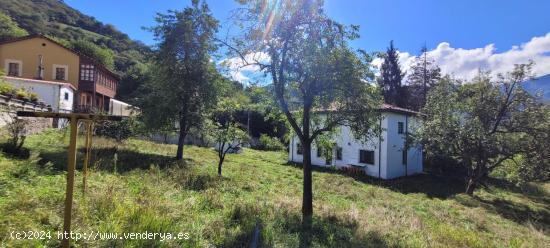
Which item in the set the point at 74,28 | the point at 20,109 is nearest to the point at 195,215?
the point at 20,109

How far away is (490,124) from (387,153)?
7.56m

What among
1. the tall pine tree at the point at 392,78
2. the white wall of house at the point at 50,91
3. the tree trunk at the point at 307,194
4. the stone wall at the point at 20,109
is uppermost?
the tall pine tree at the point at 392,78

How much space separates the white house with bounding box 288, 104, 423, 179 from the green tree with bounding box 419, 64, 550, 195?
3.89 metres

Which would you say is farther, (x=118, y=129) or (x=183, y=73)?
(x=118, y=129)

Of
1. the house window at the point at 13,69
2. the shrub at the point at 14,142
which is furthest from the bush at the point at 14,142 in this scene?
the house window at the point at 13,69

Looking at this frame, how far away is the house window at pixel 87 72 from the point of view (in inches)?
1502

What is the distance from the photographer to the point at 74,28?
331ft

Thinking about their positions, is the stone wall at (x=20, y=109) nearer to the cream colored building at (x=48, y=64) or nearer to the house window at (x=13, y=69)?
the cream colored building at (x=48, y=64)

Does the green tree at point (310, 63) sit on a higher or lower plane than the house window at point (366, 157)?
higher

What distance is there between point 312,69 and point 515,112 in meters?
19.7

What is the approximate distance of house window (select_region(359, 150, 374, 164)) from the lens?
28.9 m

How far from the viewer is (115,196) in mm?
6625

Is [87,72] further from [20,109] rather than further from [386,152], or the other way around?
[386,152]

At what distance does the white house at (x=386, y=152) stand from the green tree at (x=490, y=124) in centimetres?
389
